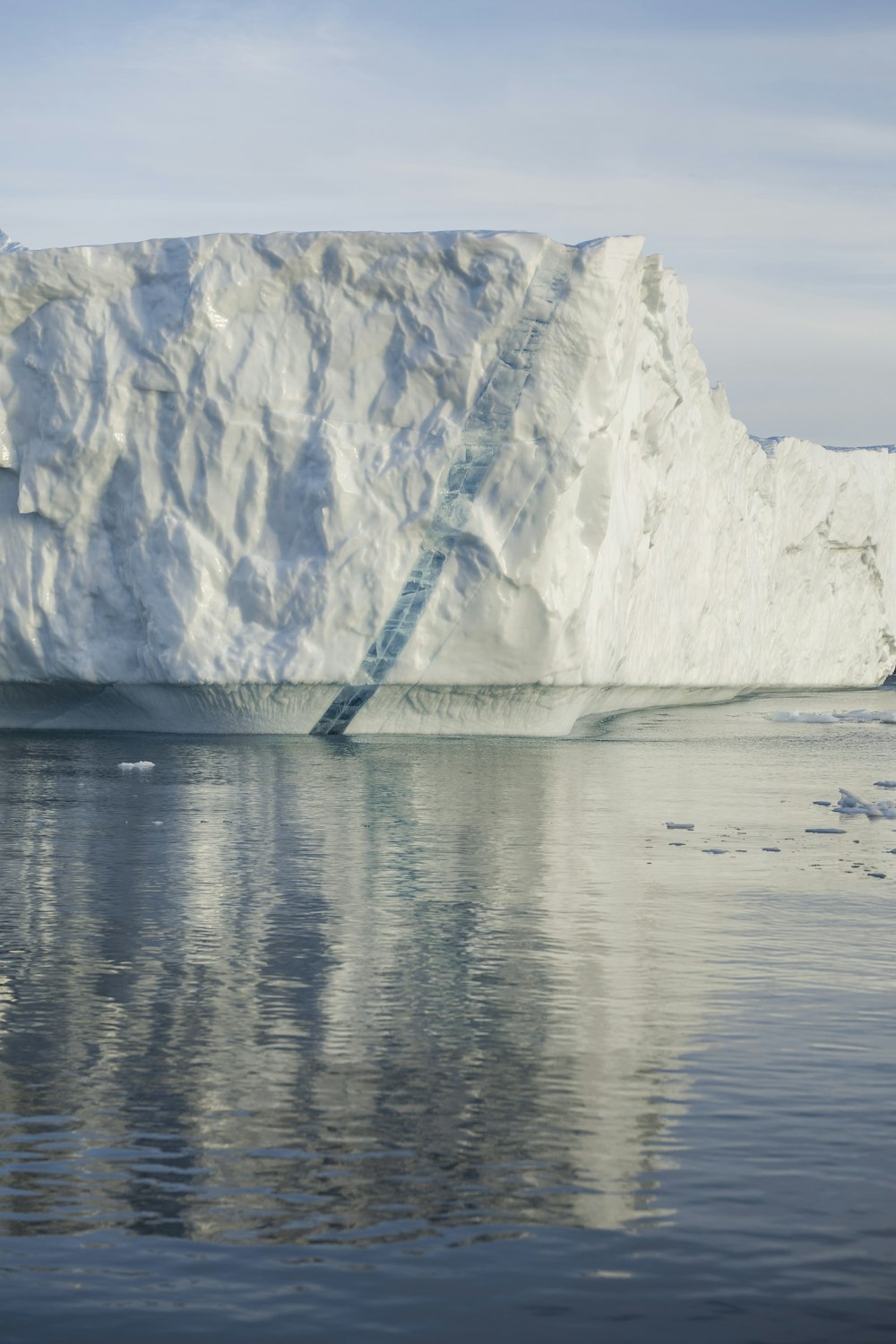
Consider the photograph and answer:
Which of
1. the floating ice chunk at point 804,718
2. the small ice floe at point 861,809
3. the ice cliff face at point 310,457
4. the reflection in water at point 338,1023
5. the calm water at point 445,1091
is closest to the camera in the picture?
the calm water at point 445,1091

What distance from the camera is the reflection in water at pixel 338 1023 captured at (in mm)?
4148

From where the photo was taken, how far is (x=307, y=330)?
21.8 metres

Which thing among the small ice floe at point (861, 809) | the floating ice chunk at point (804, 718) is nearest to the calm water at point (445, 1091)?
the small ice floe at point (861, 809)

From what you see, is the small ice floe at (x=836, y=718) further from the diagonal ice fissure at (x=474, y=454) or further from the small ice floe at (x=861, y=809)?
the small ice floe at (x=861, y=809)

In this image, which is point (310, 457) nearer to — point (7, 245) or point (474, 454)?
point (474, 454)

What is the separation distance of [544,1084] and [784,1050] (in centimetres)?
90

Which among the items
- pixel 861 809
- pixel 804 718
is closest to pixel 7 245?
pixel 804 718

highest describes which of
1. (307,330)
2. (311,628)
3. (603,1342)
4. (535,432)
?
(307,330)

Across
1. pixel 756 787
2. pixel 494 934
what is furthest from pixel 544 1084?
pixel 756 787

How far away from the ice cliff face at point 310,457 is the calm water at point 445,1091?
997cm

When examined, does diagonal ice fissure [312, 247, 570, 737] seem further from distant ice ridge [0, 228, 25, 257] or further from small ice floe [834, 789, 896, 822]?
distant ice ridge [0, 228, 25, 257]

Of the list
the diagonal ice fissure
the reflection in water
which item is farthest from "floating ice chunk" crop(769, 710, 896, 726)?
the reflection in water

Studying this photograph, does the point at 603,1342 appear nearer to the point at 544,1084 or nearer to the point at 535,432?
the point at 544,1084

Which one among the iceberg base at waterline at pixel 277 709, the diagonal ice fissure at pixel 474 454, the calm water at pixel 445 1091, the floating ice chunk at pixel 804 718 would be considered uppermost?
the diagonal ice fissure at pixel 474 454
